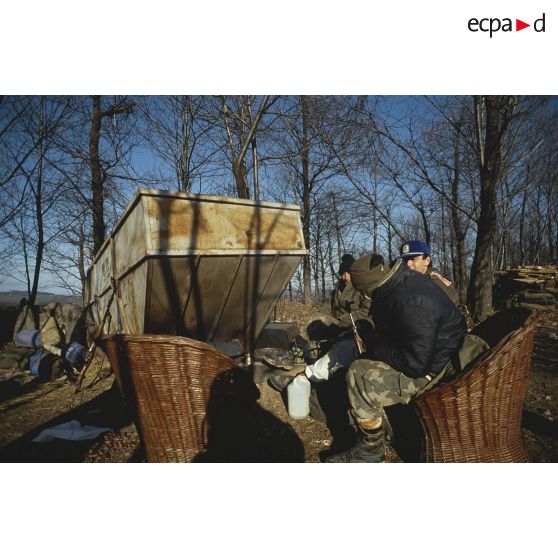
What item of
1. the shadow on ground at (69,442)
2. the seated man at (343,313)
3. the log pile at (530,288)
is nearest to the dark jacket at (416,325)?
the seated man at (343,313)

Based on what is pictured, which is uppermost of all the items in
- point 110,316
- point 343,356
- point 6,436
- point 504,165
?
point 504,165

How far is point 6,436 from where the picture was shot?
3320 millimetres

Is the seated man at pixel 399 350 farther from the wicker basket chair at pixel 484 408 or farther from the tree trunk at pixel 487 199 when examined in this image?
the tree trunk at pixel 487 199

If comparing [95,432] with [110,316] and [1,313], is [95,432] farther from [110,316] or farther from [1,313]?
[1,313]

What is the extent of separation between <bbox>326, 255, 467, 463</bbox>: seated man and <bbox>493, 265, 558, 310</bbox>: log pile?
10024 mm

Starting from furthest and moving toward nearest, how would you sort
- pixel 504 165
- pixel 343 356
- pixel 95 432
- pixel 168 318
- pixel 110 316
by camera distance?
pixel 504 165 → pixel 110 316 → pixel 168 318 → pixel 343 356 → pixel 95 432

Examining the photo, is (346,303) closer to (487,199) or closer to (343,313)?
(343,313)

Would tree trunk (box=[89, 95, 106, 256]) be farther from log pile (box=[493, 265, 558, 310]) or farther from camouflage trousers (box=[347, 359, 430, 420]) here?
log pile (box=[493, 265, 558, 310])

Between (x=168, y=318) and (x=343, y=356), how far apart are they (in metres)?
2.26

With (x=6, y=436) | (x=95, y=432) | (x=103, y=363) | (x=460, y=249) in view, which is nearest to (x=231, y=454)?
(x=95, y=432)

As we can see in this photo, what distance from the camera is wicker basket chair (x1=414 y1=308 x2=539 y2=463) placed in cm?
201

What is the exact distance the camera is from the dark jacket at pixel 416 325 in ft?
7.34

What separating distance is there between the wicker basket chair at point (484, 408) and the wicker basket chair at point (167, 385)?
153 cm

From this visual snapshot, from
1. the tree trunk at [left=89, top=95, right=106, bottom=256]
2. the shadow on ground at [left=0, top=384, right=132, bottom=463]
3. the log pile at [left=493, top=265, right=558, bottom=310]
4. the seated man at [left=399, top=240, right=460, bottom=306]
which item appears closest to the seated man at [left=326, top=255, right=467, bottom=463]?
the seated man at [left=399, top=240, right=460, bottom=306]
